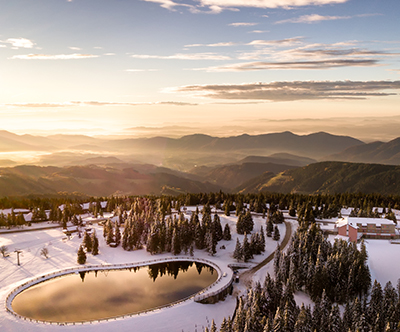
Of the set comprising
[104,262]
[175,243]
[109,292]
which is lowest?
[104,262]

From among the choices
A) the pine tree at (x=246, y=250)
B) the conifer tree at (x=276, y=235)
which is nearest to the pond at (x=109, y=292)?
the pine tree at (x=246, y=250)

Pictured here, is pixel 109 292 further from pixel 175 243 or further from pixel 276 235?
pixel 276 235

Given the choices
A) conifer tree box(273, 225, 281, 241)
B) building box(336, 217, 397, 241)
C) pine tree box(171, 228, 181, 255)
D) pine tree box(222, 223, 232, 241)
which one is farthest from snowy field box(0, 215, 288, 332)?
building box(336, 217, 397, 241)

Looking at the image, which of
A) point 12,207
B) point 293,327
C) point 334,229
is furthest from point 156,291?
point 12,207

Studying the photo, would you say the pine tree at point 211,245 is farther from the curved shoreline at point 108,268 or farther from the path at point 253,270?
the path at point 253,270

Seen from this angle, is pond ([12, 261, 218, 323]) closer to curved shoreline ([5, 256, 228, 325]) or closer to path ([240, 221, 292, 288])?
curved shoreline ([5, 256, 228, 325])

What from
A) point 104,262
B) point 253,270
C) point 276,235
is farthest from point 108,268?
point 276,235
